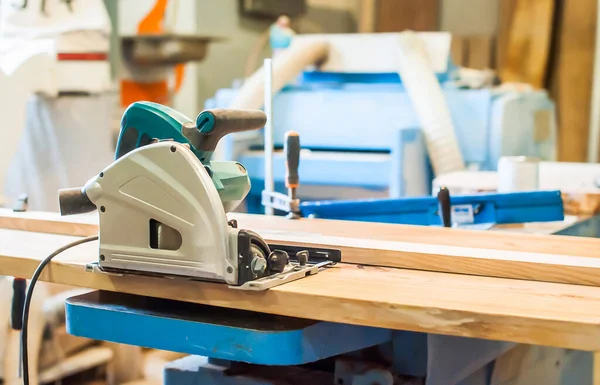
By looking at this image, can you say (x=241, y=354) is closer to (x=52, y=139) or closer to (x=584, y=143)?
(x=52, y=139)

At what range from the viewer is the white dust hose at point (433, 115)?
2180 millimetres

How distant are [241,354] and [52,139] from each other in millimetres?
1752

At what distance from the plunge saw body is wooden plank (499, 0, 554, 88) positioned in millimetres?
2866

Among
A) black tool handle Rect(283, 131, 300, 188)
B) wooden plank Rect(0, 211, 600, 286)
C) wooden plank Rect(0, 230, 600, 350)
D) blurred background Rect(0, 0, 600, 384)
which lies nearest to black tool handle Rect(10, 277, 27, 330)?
wooden plank Rect(0, 211, 600, 286)

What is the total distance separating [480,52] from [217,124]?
3137 mm

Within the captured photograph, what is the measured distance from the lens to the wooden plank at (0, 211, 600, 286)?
0.90 metres

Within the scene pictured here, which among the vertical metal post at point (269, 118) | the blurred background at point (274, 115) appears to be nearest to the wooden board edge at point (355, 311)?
the vertical metal post at point (269, 118)

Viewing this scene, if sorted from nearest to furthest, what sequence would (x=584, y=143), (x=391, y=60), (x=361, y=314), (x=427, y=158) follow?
(x=361, y=314)
(x=427, y=158)
(x=391, y=60)
(x=584, y=143)

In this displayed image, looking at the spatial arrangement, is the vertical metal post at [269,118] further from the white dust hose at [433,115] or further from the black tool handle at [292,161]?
the white dust hose at [433,115]

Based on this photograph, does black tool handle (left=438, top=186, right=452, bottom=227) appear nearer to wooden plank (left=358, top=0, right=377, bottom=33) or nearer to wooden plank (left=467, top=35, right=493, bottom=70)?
wooden plank (left=467, top=35, right=493, bottom=70)

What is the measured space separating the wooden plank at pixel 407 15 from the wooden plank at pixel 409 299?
3135 mm

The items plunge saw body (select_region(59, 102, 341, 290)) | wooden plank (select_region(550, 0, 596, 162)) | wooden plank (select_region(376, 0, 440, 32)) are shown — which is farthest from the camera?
wooden plank (select_region(376, 0, 440, 32))

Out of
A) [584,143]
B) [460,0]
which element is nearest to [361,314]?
[584,143]

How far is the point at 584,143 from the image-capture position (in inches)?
137
